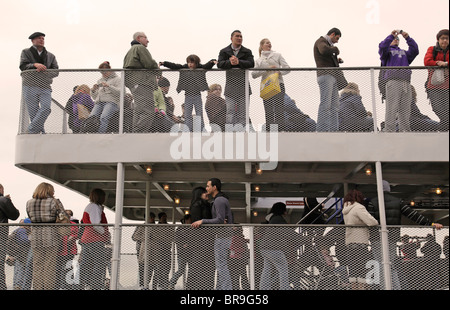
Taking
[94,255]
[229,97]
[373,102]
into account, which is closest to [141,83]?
[229,97]

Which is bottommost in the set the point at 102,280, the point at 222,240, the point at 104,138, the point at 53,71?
the point at 102,280

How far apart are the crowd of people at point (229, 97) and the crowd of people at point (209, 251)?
1.42m

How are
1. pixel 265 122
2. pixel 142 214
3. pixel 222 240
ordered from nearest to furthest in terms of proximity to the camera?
pixel 222 240
pixel 265 122
pixel 142 214

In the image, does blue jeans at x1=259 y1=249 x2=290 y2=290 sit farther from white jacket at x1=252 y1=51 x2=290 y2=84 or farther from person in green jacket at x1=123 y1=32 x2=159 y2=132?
white jacket at x1=252 y1=51 x2=290 y2=84

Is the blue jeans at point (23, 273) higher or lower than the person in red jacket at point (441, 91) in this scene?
lower

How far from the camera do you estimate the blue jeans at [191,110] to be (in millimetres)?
9586

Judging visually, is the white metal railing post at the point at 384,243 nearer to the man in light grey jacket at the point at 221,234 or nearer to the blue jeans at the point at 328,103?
the blue jeans at the point at 328,103

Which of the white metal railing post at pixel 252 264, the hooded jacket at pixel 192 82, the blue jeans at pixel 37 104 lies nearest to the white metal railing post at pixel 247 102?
the hooded jacket at pixel 192 82

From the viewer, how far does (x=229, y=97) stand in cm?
962

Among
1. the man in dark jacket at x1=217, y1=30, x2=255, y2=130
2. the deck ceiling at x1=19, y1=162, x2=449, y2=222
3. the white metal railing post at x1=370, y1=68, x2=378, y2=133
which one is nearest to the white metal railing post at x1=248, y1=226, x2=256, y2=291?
the deck ceiling at x1=19, y1=162, x2=449, y2=222

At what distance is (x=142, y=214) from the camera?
1758 cm

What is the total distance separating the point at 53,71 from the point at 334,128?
486 cm

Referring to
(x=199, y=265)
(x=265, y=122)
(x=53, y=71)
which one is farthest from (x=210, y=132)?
(x=53, y=71)

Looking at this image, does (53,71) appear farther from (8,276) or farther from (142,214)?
(142,214)
